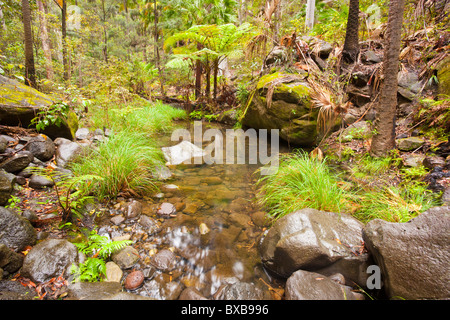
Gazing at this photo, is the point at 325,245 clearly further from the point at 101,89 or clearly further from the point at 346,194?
the point at 101,89

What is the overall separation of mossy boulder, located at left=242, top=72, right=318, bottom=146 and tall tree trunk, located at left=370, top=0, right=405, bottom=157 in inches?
52.0

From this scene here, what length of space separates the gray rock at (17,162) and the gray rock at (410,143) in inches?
225

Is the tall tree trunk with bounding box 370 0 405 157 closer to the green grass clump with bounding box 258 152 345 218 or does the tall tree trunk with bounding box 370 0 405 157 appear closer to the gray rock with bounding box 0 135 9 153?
the green grass clump with bounding box 258 152 345 218

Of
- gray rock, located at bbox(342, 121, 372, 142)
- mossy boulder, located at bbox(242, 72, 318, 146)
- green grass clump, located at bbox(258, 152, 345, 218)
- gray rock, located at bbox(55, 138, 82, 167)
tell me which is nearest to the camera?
green grass clump, located at bbox(258, 152, 345, 218)

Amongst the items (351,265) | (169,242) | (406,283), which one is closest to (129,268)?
(169,242)

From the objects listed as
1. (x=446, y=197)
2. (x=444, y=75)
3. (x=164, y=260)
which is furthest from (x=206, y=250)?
(x=444, y=75)

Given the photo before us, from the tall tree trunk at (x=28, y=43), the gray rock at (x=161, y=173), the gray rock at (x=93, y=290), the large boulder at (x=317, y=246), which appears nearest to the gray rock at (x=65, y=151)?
the gray rock at (x=161, y=173)

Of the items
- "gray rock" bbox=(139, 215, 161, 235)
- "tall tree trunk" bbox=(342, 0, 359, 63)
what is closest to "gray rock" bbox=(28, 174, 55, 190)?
"gray rock" bbox=(139, 215, 161, 235)

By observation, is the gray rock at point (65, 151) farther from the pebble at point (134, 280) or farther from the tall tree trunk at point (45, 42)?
the tall tree trunk at point (45, 42)

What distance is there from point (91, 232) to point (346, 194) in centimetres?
326

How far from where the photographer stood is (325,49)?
5.60m

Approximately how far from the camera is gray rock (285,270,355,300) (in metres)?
1.71

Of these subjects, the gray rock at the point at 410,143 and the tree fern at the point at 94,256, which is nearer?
the tree fern at the point at 94,256

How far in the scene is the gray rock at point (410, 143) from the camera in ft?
10.6
